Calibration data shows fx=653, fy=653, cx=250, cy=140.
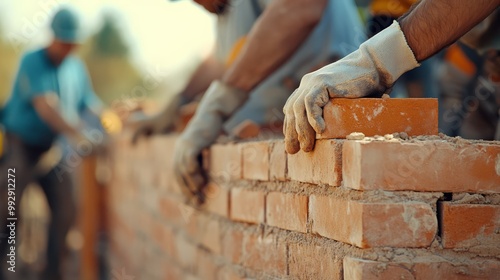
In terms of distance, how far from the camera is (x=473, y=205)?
1.62 metres

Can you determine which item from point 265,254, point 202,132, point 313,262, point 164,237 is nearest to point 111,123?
point 164,237

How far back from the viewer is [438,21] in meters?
1.79

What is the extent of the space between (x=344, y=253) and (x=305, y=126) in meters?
0.36

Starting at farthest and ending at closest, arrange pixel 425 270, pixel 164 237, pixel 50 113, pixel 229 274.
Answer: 1. pixel 50 113
2. pixel 164 237
3. pixel 229 274
4. pixel 425 270

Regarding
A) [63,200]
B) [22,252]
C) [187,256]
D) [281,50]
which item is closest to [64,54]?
[63,200]

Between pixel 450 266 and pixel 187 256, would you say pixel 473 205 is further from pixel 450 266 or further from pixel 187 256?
pixel 187 256

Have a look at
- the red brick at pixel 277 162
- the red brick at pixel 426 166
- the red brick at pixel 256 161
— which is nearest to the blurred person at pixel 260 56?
the red brick at pixel 256 161

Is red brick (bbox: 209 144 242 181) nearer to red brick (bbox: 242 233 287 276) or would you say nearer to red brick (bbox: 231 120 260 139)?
red brick (bbox: 231 120 260 139)

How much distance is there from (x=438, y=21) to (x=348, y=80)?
0.96 feet

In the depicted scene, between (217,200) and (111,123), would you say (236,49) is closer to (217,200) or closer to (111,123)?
(217,200)

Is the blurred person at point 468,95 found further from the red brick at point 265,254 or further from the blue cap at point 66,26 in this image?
the blue cap at point 66,26

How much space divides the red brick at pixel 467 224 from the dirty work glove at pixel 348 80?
1.31 feet

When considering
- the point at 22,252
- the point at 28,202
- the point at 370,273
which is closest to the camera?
the point at 370,273

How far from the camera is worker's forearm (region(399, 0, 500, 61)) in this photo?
1.77 m
